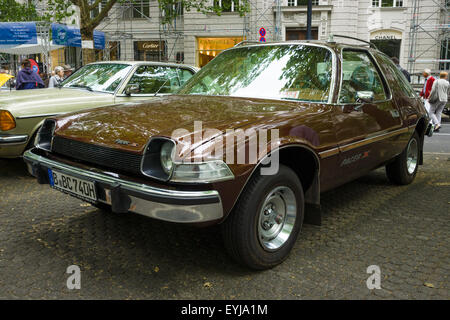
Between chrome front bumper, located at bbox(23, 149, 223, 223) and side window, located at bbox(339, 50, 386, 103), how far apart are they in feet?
5.66

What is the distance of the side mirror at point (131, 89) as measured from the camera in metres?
5.87

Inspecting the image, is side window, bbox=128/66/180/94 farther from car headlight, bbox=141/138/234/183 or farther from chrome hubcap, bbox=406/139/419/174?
car headlight, bbox=141/138/234/183

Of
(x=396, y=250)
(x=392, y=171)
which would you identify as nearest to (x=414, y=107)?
(x=392, y=171)

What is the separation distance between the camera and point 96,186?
2.74 m

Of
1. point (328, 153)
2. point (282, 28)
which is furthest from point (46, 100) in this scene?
point (282, 28)

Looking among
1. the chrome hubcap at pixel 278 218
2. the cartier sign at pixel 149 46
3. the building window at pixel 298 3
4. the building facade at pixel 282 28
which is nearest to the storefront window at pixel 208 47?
the building facade at pixel 282 28

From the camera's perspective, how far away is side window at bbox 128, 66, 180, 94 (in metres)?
6.61

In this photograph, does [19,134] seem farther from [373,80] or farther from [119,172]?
[373,80]

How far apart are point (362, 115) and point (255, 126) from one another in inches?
59.0

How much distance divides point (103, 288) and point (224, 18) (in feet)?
74.9

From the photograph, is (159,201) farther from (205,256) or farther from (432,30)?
(432,30)

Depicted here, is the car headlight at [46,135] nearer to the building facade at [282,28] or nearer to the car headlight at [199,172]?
the car headlight at [199,172]

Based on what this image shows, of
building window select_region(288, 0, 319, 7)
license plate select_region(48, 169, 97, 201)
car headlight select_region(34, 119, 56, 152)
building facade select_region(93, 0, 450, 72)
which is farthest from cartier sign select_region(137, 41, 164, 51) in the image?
license plate select_region(48, 169, 97, 201)

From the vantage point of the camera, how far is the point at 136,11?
25.1 m
